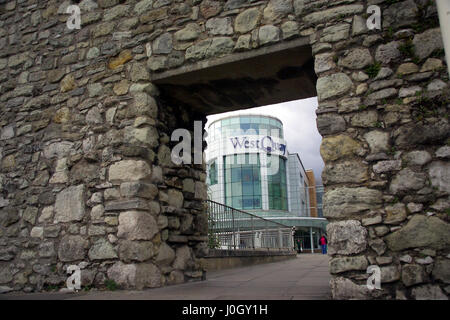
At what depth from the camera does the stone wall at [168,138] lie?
128 inches

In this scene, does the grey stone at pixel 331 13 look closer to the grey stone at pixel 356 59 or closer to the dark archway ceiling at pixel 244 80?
the dark archway ceiling at pixel 244 80

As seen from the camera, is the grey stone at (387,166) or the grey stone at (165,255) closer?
the grey stone at (387,166)

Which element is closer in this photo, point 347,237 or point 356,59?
point 347,237

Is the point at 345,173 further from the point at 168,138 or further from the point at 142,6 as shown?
the point at 142,6

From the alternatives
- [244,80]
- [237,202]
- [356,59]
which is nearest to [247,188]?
[237,202]

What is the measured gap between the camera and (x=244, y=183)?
30406 millimetres

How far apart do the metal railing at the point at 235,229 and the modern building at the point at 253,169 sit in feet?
59.4

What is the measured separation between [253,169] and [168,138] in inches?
1013

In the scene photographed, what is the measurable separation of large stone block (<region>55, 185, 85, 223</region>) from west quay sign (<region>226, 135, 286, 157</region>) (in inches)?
1032

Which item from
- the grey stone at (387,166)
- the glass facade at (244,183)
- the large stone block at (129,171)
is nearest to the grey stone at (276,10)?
the grey stone at (387,166)

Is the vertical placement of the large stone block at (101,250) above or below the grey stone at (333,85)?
below

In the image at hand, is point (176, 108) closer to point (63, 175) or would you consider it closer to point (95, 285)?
point (63, 175)

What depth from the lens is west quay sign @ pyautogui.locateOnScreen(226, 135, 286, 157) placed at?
30750 mm

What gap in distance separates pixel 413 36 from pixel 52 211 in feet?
14.3
